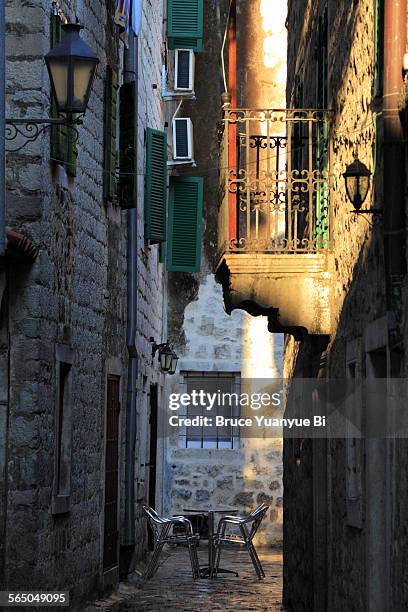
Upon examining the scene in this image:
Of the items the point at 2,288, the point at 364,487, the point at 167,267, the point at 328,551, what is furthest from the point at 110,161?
the point at 167,267

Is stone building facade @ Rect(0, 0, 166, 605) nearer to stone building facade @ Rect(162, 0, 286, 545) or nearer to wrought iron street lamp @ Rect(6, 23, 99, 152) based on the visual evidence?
wrought iron street lamp @ Rect(6, 23, 99, 152)

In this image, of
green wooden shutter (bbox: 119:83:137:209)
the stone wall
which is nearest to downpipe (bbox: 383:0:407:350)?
green wooden shutter (bbox: 119:83:137:209)

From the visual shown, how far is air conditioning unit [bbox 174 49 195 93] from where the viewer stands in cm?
2376

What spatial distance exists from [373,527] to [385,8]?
9.97ft

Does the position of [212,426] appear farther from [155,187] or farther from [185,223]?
[155,187]

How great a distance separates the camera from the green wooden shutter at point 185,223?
23.6m

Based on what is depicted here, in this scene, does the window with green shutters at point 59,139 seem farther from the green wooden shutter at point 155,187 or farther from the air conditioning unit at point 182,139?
the air conditioning unit at point 182,139

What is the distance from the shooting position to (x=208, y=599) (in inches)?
591

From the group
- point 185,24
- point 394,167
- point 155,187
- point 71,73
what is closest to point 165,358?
point 155,187

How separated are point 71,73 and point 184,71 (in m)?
15.0

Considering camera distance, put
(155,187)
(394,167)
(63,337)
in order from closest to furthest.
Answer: (394,167) → (63,337) → (155,187)

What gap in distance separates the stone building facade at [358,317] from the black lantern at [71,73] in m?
1.79

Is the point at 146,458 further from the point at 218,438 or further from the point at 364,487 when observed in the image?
the point at 364,487

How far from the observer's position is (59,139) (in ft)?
37.6
